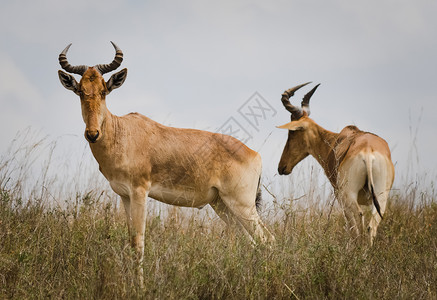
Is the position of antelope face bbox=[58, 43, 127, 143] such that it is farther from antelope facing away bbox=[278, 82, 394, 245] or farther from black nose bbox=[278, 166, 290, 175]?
black nose bbox=[278, 166, 290, 175]

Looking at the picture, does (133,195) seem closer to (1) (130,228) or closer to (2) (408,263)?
(1) (130,228)

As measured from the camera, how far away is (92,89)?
237 inches

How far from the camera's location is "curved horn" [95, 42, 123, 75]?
6396 millimetres

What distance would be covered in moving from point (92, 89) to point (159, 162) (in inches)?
48.9

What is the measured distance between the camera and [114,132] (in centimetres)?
631

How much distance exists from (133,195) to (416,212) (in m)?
6.35

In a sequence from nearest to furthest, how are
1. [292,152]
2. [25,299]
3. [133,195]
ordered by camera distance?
[25,299] < [133,195] < [292,152]

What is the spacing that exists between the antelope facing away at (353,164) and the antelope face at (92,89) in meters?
3.13

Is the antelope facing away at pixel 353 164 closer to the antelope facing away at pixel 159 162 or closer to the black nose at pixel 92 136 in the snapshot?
the antelope facing away at pixel 159 162

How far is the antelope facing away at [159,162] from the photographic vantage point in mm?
6062

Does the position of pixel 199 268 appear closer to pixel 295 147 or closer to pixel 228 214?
pixel 228 214

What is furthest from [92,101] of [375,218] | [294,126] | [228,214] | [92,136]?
[375,218]

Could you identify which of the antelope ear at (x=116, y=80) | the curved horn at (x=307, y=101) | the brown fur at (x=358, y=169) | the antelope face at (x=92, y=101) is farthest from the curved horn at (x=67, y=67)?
the curved horn at (x=307, y=101)

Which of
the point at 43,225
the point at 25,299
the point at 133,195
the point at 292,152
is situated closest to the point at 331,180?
the point at 292,152
